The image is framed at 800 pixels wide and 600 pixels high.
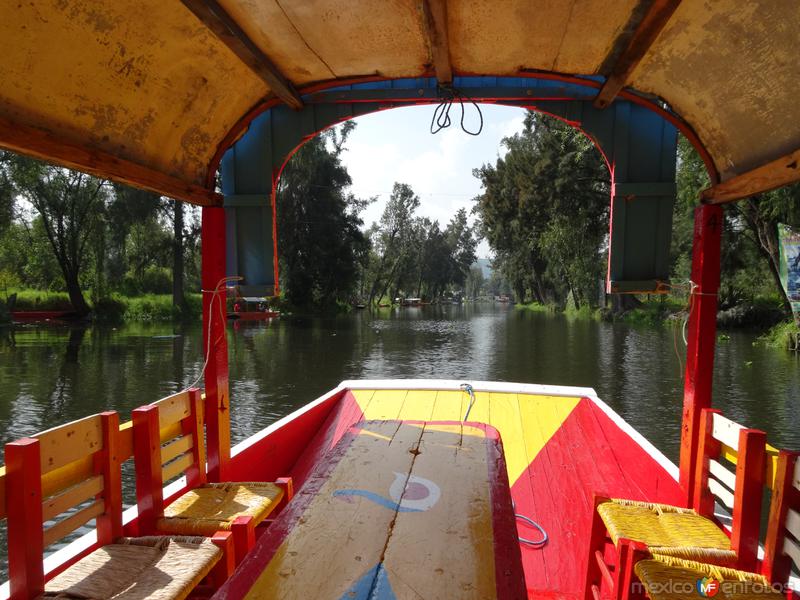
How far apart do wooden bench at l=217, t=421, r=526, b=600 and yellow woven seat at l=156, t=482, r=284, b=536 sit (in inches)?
22.5

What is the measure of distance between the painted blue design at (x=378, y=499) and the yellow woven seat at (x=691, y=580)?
106 cm

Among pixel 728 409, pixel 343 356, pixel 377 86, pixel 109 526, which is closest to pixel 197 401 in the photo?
pixel 109 526

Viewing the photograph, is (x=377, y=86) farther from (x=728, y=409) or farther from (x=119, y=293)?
(x=119, y=293)

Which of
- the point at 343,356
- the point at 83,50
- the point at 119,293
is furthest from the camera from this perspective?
the point at 119,293

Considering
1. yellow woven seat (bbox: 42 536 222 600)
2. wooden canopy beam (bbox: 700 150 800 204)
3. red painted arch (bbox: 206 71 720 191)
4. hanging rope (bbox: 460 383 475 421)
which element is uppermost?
red painted arch (bbox: 206 71 720 191)

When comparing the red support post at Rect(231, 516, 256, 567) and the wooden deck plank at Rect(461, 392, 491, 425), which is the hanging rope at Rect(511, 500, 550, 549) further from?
the red support post at Rect(231, 516, 256, 567)

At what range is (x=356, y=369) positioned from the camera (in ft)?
48.2

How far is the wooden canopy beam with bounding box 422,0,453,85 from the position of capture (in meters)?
2.25

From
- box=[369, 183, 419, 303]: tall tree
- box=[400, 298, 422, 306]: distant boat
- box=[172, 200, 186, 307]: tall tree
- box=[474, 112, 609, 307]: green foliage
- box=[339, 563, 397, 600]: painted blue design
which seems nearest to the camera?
box=[339, 563, 397, 600]: painted blue design

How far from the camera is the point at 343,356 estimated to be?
17250mm

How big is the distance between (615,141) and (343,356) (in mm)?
14543

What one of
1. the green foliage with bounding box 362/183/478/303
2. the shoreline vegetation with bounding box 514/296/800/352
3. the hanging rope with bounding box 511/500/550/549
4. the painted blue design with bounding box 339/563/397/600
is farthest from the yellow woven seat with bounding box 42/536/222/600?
the green foliage with bounding box 362/183/478/303

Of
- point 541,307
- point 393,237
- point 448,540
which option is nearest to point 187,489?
point 448,540

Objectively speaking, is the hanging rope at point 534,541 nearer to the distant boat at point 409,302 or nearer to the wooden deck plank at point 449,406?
the wooden deck plank at point 449,406
